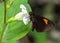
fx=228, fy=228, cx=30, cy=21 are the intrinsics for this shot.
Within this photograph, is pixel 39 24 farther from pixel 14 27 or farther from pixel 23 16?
pixel 14 27

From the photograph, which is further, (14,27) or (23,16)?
(14,27)

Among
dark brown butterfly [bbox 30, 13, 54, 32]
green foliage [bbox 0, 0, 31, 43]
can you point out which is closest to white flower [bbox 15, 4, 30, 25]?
dark brown butterfly [bbox 30, 13, 54, 32]

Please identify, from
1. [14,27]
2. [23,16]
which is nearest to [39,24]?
[23,16]

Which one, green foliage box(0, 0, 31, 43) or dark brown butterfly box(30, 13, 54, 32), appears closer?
dark brown butterfly box(30, 13, 54, 32)

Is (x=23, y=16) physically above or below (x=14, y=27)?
Result: above

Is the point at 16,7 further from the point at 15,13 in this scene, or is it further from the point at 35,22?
the point at 35,22

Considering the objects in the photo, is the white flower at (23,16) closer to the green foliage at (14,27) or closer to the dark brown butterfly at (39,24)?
the dark brown butterfly at (39,24)

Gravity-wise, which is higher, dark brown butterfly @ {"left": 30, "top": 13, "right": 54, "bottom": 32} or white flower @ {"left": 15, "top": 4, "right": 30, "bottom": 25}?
white flower @ {"left": 15, "top": 4, "right": 30, "bottom": 25}

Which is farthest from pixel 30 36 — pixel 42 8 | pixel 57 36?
pixel 42 8

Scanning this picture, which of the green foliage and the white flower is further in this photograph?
the green foliage

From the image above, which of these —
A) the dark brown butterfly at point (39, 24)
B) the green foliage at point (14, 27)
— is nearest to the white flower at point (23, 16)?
the dark brown butterfly at point (39, 24)

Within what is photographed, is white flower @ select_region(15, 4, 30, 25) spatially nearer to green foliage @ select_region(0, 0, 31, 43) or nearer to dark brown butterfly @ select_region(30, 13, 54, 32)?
dark brown butterfly @ select_region(30, 13, 54, 32)
